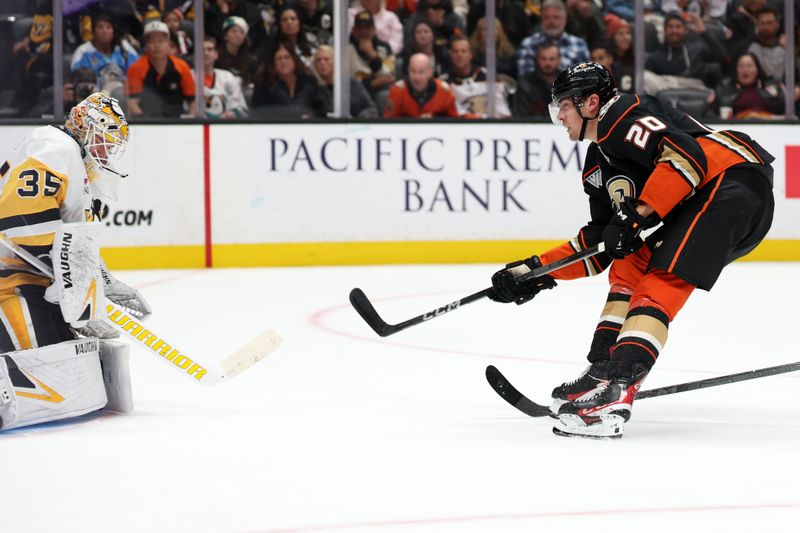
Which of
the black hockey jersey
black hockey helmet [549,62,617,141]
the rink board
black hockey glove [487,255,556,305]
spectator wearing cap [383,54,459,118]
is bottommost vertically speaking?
the rink board

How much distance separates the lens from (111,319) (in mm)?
3121

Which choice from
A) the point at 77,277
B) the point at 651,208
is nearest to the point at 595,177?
the point at 651,208

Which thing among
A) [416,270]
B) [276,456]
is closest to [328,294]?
[416,270]

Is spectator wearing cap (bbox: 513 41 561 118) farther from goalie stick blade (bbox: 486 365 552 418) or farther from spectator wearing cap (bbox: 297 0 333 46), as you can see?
goalie stick blade (bbox: 486 365 552 418)

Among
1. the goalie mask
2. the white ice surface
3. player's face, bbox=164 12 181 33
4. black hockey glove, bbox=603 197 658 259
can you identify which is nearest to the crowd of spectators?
player's face, bbox=164 12 181 33

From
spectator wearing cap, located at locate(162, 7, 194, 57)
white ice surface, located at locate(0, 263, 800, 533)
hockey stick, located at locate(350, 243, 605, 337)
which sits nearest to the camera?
white ice surface, located at locate(0, 263, 800, 533)

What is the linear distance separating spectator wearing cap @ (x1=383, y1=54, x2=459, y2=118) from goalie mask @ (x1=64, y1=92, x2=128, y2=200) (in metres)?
4.37

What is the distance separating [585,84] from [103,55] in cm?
466

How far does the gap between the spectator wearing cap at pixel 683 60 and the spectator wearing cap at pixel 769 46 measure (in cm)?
22

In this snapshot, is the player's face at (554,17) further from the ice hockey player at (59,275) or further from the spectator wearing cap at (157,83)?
the ice hockey player at (59,275)

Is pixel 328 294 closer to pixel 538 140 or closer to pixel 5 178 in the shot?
pixel 538 140

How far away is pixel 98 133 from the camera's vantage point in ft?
10.1

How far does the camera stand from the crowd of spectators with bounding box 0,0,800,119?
7070mm

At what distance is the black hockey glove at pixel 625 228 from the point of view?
9.35 feet
